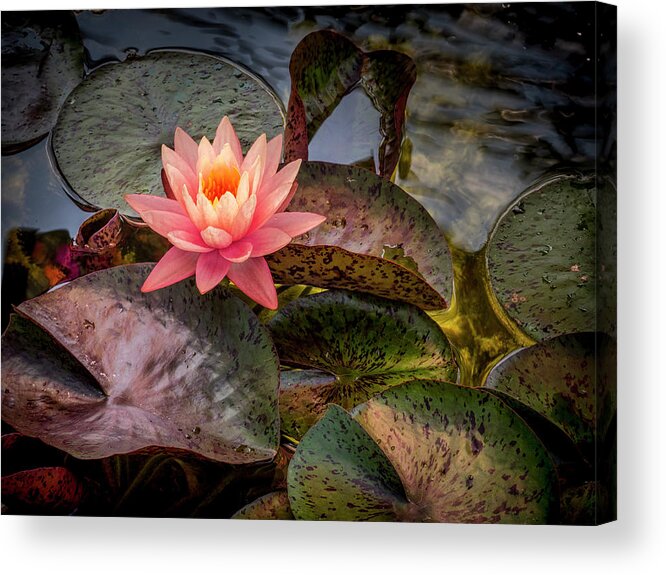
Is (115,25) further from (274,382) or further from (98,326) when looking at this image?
(274,382)

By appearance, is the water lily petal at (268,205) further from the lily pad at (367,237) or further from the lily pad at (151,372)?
the lily pad at (151,372)

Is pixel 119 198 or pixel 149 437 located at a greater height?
pixel 119 198

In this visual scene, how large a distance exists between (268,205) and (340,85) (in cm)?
23

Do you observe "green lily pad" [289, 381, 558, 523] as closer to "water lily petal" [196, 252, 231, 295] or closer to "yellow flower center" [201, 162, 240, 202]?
"water lily petal" [196, 252, 231, 295]

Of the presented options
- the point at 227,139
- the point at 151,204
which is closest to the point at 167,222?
the point at 151,204

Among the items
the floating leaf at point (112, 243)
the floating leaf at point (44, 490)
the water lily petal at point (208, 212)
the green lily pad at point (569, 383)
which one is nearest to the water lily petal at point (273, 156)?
the water lily petal at point (208, 212)

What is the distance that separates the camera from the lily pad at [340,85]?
1.56 m

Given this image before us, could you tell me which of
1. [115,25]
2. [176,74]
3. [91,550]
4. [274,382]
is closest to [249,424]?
[274,382]

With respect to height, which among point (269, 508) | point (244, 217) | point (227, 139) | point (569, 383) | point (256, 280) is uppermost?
point (227, 139)

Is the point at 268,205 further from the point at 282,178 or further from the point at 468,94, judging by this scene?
the point at 468,94

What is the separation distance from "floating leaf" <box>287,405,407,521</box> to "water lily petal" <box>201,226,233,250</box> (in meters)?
0.31

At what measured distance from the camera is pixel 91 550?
5.36 ft

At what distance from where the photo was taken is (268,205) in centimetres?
154

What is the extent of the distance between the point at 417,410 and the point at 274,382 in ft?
0.77
